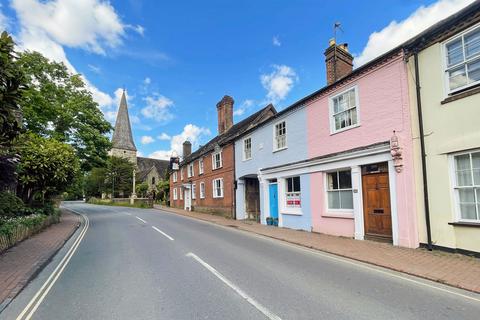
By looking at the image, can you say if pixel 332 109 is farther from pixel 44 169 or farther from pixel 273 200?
pixel 44 169

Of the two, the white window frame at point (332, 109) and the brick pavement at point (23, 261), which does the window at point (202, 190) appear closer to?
the brick pavement at point (23, 261)

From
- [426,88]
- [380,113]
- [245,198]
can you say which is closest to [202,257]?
[380,113]

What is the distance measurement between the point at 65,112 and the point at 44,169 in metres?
9.59

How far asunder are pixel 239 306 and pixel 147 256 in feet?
14.8

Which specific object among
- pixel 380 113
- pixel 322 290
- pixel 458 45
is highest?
pixel 458 45

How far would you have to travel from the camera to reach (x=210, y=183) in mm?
25875

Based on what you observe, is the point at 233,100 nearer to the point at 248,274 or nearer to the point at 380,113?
the point at 380,113

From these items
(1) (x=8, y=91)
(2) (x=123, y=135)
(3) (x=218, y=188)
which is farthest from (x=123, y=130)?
(1) (x=8, y=91)

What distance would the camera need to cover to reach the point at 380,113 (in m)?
9.91

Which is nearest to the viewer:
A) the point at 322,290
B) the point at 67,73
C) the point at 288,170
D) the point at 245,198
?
the point at 322,290

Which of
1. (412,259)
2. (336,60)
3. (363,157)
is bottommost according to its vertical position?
(412,259)

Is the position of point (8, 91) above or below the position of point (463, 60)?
below

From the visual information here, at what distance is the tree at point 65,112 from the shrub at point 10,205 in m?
8.49

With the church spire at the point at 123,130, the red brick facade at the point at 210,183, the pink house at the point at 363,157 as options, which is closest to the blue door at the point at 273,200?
the pink house at the point at 363,157
